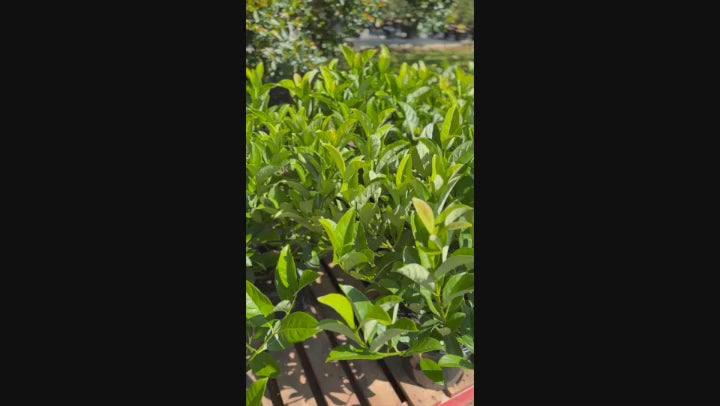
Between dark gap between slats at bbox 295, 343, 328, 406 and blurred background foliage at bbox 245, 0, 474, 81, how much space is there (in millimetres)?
3003

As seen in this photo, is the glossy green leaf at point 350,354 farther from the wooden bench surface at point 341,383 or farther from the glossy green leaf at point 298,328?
the wooden bench surface at point 341,383

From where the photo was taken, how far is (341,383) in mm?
1565

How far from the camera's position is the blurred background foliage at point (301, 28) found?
4113 mm

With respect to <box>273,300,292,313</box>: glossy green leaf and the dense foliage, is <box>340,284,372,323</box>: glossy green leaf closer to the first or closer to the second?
the dense foliage

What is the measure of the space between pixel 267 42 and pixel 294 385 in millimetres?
3272

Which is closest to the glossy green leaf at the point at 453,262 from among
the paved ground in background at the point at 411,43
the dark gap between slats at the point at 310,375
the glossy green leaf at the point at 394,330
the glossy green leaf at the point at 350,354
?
the glossy green leaf at the point at 394,330

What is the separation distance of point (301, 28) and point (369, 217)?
3.49m

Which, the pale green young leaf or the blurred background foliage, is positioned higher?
the blurred background foliage

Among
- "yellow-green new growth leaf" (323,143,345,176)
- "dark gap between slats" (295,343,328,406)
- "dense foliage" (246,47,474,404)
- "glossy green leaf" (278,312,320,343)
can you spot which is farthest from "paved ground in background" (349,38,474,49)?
"glossy green leaf" (278,312,320,343)

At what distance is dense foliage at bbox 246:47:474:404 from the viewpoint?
1.22m

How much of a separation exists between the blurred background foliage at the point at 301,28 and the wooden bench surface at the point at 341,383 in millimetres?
3051
